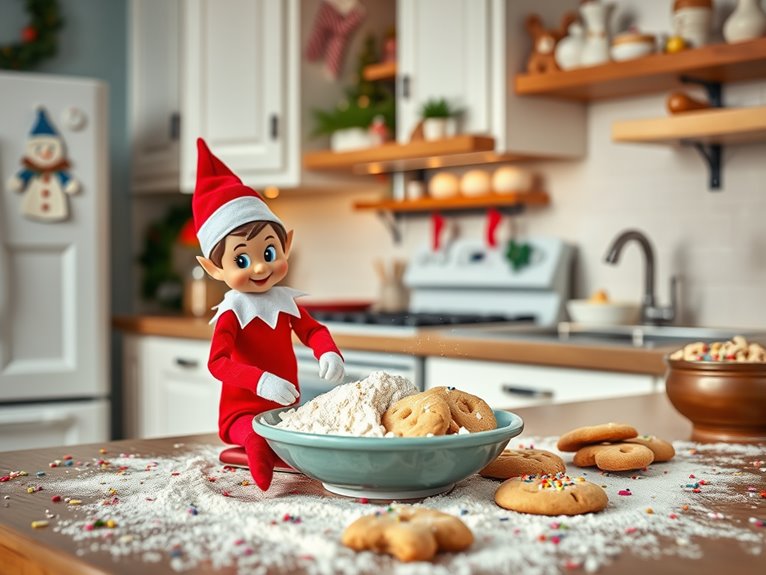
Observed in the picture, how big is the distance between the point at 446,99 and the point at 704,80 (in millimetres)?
789

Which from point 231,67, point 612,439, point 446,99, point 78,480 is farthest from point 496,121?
point 78,480

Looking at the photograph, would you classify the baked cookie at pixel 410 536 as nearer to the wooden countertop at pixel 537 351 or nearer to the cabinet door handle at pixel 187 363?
the wooden countertop at pixel 537 351

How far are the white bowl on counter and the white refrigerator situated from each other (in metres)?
1.77

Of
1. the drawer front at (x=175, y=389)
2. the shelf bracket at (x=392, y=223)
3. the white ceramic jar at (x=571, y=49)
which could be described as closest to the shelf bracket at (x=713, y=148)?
the white ceramic jar at (x=571, y=49)

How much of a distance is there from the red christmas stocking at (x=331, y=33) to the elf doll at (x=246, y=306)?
2681mm

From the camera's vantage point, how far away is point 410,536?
29.2 inches

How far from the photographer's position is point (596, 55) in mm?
2922

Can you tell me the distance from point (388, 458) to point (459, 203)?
8.39 ft

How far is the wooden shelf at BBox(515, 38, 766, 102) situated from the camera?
2.54 meters

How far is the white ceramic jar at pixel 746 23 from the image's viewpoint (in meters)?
2.60

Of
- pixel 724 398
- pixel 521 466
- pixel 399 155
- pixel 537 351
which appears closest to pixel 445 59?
pixel 399 155

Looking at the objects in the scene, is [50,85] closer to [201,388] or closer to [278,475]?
[201,388]

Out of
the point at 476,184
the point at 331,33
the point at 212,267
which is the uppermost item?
the point at 331,33

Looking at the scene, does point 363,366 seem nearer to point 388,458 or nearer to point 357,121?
point 357,121
